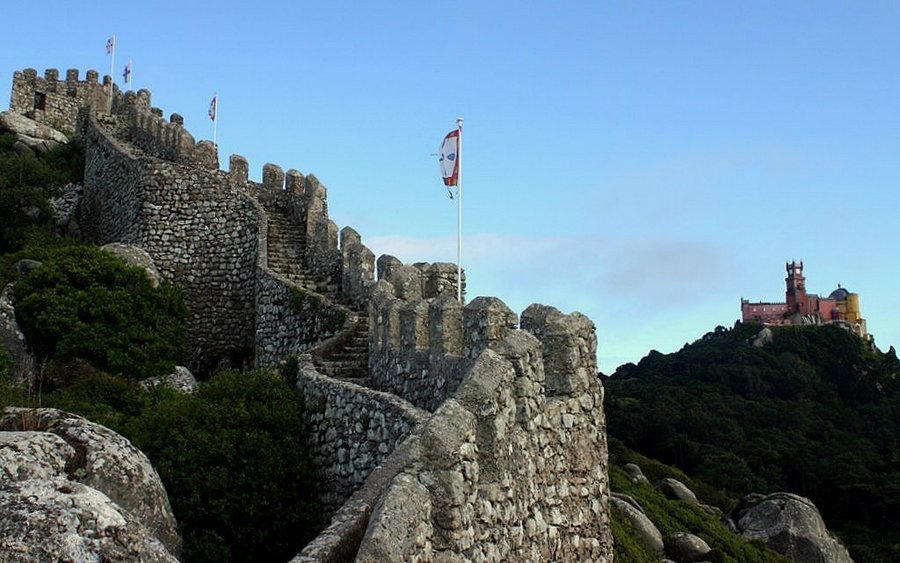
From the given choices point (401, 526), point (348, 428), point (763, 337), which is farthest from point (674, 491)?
point (763, 337)

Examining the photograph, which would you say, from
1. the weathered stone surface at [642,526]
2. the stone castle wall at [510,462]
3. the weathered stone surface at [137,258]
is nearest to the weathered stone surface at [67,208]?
the weathered stone surface at [137,258]

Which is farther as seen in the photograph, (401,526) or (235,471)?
(235,471)

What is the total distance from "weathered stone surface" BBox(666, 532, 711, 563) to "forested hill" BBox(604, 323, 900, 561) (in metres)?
24.1

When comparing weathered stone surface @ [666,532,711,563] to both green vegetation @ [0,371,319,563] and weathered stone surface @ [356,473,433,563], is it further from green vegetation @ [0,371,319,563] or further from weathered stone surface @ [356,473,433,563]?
weathered stone surface @ [356,473,433,563]

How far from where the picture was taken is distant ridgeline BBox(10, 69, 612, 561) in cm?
622

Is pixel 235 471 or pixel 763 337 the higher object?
pixel 763 337

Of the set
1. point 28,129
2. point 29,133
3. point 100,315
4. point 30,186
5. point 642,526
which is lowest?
point 642,526

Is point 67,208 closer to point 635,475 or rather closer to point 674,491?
point 635,475

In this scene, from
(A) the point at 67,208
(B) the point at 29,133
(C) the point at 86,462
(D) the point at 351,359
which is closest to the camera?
(C) the point at 86,462

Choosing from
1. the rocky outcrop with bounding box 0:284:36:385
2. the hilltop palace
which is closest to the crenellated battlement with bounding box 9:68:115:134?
the rocky outcrop with bounding box 0:284:36:385

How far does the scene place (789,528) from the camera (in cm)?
2881

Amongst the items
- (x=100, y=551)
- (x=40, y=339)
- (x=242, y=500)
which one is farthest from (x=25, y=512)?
(x=40, y=339)

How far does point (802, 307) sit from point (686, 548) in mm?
98218

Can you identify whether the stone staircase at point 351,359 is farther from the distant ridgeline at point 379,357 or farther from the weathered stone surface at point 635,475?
the weathered stone surface at point 635,475
